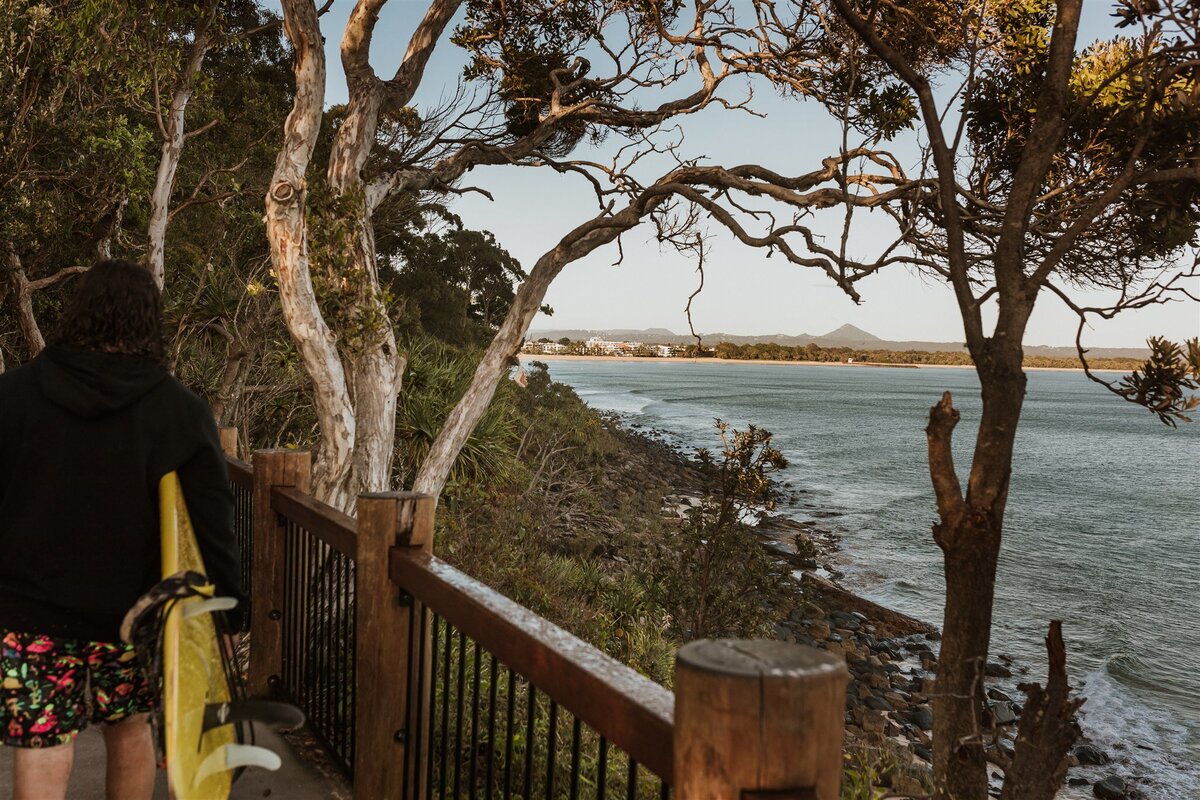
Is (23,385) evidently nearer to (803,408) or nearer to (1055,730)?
(1055,730)

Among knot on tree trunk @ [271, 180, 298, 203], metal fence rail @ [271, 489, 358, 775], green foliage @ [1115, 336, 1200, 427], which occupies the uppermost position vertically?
knot on tree trunk @ [271, 180, 298, 203]

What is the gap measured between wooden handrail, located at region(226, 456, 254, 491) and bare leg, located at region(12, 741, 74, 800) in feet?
6.62

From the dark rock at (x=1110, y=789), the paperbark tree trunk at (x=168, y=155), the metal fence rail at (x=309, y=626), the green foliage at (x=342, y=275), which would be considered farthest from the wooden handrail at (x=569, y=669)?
the dark rock at (x=1110, y=789)

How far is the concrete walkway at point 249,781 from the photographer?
3168 millimetres

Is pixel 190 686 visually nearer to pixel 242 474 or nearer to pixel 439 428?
pixel 242 474

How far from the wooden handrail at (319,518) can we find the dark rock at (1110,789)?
10229 mm

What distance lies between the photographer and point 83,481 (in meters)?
2.09

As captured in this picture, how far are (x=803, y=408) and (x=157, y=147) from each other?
7136cm

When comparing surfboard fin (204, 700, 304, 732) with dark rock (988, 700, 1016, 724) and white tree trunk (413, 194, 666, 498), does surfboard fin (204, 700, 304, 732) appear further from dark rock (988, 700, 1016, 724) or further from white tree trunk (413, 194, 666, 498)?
dark rock (988, 700, 1016, 724)

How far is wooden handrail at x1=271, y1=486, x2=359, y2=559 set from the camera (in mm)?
2989

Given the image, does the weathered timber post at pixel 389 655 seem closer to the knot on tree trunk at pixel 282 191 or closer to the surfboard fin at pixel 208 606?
the surfboard fin at pixel 208 606

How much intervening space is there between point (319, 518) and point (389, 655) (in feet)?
2.46

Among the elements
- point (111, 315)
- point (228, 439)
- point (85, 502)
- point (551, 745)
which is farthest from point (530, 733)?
point (228, 439)

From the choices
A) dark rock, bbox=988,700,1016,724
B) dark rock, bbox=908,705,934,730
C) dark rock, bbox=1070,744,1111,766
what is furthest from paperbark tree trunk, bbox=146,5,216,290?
dark rock, bbox=1070,744,1111,766
